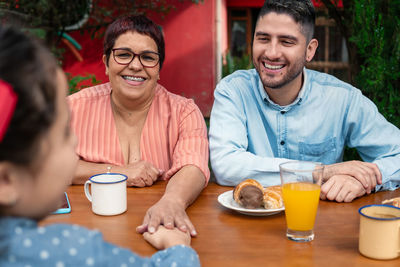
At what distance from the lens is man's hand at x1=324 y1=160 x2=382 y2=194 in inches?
69.3

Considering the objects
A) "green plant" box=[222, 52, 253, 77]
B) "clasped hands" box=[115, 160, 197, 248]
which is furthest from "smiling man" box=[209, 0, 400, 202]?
"green plant" box=[222, 52, 253, 77]

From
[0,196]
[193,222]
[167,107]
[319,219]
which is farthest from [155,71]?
[0,196]

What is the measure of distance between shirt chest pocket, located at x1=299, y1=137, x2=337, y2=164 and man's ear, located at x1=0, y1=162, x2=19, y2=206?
1752 mm

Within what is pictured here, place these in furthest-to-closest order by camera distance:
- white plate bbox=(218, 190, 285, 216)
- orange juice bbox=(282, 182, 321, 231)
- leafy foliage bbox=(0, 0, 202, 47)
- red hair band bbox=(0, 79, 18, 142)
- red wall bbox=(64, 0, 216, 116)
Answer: red wall bbox=(64, 0, 216, 116) < leafy foliage bbox=(0, 0, 202, 47) < white plate bbox=(218, 190, 285, 216) < orange juice bbox=(282, 182, 321, 231) < red hair band bbox=(0, 79, 18, 142)

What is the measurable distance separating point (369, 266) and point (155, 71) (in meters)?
1.42

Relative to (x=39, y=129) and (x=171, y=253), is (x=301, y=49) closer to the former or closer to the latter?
(x=171, y=253)

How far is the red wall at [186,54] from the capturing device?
6852 mm

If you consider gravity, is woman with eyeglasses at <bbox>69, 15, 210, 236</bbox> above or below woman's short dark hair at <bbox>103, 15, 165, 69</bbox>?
below

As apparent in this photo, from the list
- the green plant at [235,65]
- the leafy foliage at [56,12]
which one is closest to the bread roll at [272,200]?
the leafy foliage at [56,12]

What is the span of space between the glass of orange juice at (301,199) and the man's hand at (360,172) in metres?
0.48

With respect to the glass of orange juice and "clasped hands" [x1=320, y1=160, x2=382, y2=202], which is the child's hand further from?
"clasped hands" [x1=320, y1=160, x2=382, y2=202]

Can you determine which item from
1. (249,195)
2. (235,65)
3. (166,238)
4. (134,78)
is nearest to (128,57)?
(134,78)

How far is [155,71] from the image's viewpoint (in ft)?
7.30

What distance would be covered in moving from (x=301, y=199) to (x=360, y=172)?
0.58 m
